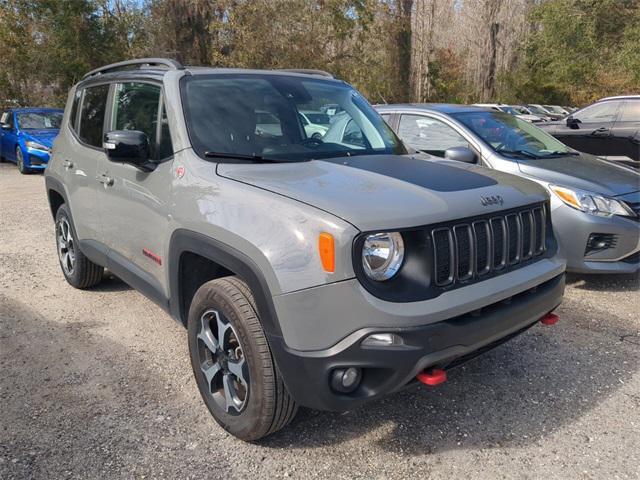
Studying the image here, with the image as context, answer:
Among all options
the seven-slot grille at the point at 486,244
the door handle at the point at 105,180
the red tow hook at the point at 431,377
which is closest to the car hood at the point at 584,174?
the seven-slot grille at the point at 486,244

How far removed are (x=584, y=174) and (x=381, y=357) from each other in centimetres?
377

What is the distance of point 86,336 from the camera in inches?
160

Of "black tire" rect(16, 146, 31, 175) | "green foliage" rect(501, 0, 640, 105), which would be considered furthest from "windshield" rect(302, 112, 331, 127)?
"green foliage" rect(501, 0, 640, 105)

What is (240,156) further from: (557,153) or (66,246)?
(557,153)

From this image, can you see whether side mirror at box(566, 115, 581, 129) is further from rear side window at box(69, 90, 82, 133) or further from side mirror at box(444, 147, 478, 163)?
rear side window at box(69, 90, 82, 133)

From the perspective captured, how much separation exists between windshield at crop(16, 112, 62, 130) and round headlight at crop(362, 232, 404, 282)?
13408 mm

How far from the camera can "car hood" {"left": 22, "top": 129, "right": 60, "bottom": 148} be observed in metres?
12.9

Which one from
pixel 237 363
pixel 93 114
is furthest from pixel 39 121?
pixel 237 363

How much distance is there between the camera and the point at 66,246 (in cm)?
507

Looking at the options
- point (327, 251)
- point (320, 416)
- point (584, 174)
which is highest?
point (327, 251)

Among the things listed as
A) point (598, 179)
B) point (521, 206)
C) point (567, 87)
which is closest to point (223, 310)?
point (521, 206)

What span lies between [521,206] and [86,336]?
316 cm

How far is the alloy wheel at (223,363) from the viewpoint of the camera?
2699 mm

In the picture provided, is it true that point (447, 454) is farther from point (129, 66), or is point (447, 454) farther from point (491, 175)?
point (129, 66)
